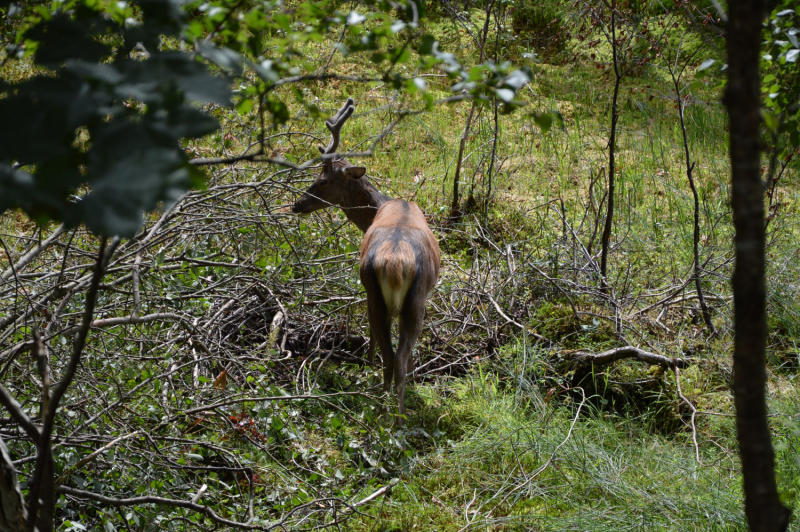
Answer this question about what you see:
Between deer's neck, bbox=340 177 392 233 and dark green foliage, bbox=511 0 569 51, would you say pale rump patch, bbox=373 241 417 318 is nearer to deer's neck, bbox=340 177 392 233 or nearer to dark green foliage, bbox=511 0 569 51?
deer's neck, bbox=340 177 392 233

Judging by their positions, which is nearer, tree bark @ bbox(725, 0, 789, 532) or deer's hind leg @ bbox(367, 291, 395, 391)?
tree bark @ bbox(725, 0, 789, 532)

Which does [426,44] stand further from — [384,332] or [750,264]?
[384,332]

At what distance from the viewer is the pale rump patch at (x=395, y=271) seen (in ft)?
13.3

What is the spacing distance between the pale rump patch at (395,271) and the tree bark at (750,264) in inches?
121

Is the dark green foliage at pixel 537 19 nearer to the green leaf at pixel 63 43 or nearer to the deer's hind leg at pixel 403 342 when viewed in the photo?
the deer's hind leg at pixel 403 342

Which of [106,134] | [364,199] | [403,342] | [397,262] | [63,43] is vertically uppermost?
[364,199]

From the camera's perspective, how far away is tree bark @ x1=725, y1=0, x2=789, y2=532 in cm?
96

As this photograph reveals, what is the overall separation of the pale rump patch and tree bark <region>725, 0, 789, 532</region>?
3.08 m

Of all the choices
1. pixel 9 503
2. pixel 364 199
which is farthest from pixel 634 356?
pixel 9 503

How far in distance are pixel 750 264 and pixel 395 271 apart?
312cm

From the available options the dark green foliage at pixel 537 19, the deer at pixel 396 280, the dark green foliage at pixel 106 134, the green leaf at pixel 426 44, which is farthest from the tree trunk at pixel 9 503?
the dark green foliage at pixel 537 19

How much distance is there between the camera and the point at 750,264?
0.98 meters

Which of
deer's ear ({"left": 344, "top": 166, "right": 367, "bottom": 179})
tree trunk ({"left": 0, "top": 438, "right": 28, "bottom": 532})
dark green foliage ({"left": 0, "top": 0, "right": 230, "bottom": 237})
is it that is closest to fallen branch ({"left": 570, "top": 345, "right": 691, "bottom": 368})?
deer's ear ({"left": 344, "top": 166, "right": 367, "bottom": 179})

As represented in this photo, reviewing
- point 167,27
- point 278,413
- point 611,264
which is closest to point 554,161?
point 611,264
